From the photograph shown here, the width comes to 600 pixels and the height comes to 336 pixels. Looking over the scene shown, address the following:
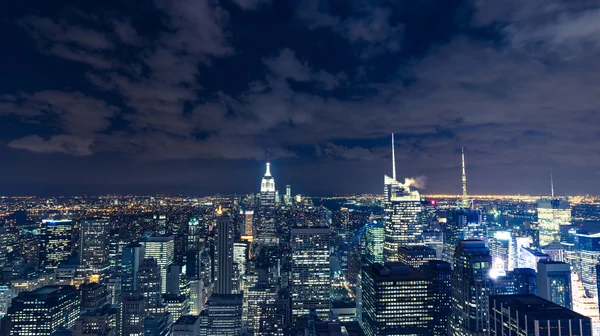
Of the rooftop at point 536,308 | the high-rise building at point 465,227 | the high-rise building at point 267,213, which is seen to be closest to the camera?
the rooftop at point 536,308

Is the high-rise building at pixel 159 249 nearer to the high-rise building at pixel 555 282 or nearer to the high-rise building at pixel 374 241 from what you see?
the high-rise building at pixel 374 241

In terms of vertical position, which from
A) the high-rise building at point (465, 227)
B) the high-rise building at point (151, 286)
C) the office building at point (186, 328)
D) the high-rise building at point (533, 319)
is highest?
the high-rise building at point (465, 227)

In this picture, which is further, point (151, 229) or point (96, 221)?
point (151, 229)

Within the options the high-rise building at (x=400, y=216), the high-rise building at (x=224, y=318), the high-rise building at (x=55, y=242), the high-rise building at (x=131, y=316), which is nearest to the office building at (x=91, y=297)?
the high-rise building at (x=131, y=316)

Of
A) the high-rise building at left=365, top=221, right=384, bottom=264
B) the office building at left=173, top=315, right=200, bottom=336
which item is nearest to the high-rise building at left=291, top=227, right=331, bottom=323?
the office building at left=173, top=315, right=200, bottom=336

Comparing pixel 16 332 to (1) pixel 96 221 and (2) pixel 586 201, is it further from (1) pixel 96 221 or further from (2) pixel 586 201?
(2) pixel 586 201

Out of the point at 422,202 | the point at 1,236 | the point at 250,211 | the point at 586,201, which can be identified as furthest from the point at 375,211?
the point at 1,236
